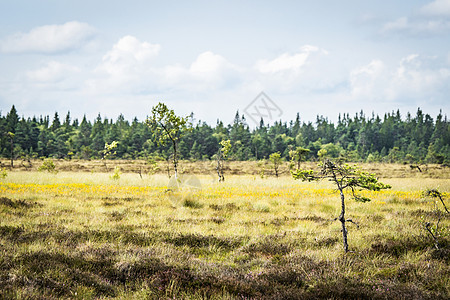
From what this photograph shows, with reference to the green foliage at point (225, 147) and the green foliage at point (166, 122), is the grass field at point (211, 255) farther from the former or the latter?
the green foliage at point (225, 147)

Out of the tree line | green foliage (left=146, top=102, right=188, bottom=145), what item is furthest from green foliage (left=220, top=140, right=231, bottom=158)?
the tree line

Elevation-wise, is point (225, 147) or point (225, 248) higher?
point (225, 147)

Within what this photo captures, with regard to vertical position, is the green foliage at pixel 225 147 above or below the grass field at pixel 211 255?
above

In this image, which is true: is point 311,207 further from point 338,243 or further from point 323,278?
point 323,278

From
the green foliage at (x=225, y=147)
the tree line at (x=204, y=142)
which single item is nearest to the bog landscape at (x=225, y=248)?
the green foliage at (x=225, y=147)

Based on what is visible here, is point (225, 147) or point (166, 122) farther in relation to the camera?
point (225, 147)

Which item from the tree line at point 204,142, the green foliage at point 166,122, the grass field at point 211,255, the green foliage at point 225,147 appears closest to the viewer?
the grass field at point 211,255

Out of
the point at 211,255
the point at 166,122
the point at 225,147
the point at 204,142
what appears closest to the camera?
the point at 211,255

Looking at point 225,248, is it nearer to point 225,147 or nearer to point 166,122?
point 166,122

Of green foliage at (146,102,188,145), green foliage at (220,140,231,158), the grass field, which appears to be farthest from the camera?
→ green foliage at (220,140,231,158)

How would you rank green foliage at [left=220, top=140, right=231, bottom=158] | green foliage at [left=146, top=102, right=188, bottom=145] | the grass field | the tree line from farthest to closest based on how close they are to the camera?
1. the tree line
2. green foliage at [left=220, top=140, right=231, bottom=158]
3. green foliage at [left=146, top=102, right=188, bottom=145]
4. the grass field

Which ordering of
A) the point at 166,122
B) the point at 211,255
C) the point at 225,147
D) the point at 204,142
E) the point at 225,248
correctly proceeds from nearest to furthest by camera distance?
the point at 211,255 < the point at 225,248 < the point at 166,122 < the point at 225,147 < the point at 204,142

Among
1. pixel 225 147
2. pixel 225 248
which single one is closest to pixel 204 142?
pixel 225 147

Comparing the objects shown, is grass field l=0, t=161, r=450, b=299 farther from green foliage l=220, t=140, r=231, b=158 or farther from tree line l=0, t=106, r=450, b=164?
tree line l=0, t=106, r=450, b=164
